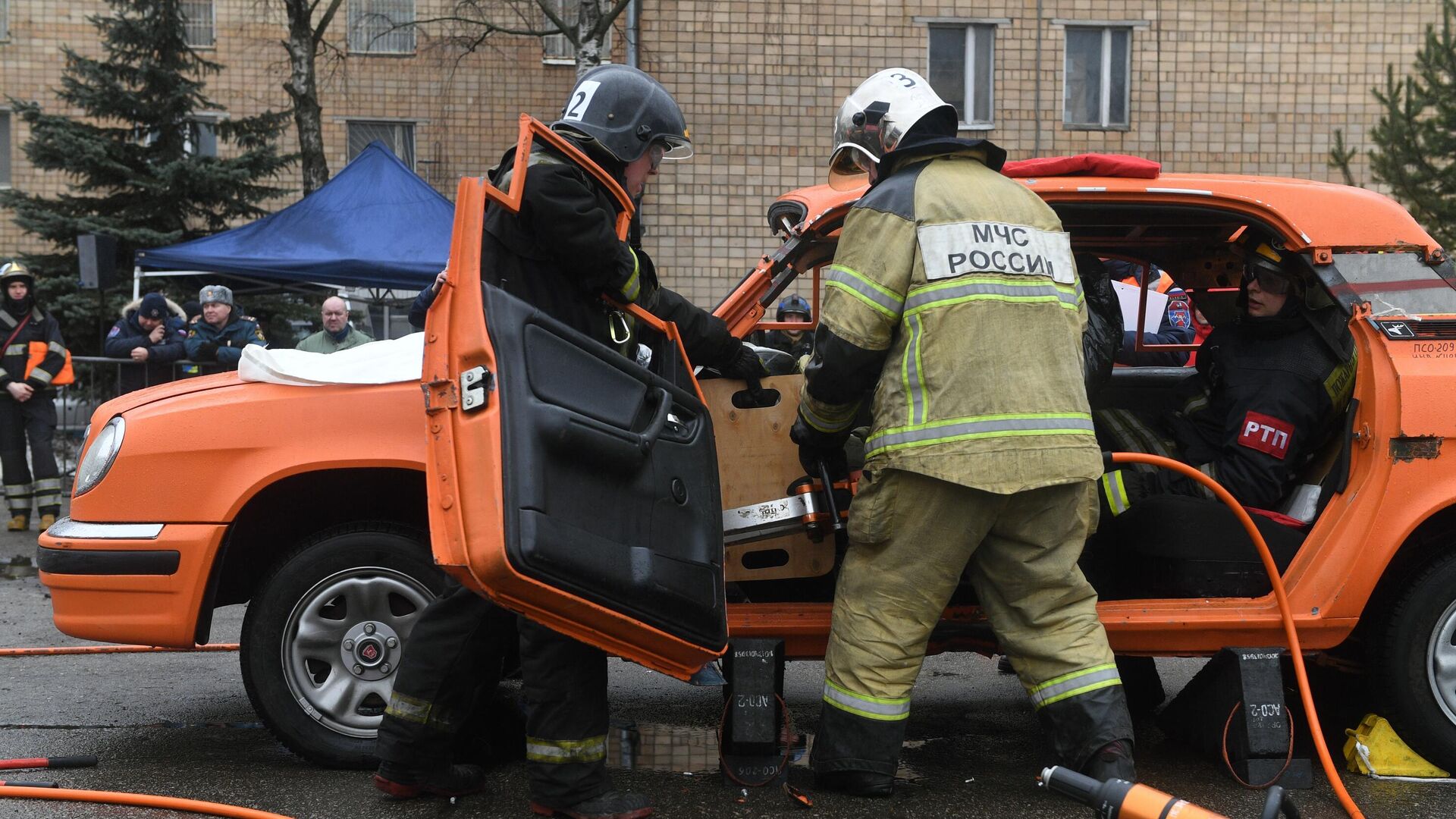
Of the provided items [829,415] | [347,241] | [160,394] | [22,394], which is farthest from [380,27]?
[829,415]

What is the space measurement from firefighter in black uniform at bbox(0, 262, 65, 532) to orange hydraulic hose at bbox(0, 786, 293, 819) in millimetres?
A: 6456

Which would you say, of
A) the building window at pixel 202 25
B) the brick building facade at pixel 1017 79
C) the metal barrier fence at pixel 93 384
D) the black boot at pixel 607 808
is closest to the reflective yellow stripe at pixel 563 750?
the black boot at pixel 607 808

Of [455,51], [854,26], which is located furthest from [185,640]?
[455,51]

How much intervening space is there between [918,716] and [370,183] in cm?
848

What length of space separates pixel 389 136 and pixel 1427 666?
1637 cm

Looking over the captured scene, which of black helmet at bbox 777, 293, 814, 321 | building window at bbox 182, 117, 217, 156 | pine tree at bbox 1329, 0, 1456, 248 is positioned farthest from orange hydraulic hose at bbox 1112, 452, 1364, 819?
building window at bbox 182, 117, 217, 156

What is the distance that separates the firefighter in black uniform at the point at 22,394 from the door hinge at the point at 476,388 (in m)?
7.51

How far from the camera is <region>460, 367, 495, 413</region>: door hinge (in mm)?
3014

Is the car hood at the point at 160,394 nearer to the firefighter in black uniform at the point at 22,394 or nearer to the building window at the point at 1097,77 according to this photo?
the firefighter in black uniform at the point at 22,394

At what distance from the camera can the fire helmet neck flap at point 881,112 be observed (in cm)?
375

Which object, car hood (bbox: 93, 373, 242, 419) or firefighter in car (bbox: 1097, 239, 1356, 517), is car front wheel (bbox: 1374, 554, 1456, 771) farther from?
car hood (bbox: 93, 373, 242, 419)

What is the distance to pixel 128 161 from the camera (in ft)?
47.7

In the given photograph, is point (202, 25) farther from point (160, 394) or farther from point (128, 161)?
point (160, 394)

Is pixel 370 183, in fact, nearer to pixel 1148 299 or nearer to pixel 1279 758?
pixel 1148 299
